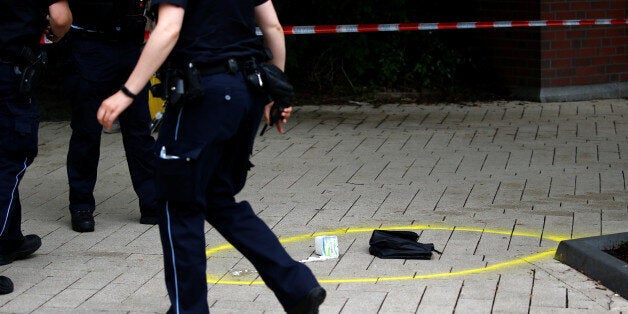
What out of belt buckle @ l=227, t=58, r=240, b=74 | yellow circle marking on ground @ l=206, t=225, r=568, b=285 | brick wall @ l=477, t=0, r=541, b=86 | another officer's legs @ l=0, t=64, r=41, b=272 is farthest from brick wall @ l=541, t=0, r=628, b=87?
belt buckle @ l=227, t=58, r=240, b=74

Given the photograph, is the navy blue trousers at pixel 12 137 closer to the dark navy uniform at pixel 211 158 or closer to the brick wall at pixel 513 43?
the dark navy uniform at pixel 211 158

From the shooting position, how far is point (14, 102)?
612cm

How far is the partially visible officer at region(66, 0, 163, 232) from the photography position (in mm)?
6918

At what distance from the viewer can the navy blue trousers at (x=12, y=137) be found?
19.9ft

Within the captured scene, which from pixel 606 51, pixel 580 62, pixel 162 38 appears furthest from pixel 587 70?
pixel 162 38

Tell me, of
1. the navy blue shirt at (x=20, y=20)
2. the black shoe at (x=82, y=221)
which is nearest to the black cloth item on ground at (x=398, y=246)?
the black shoe at (x=82, y=221)

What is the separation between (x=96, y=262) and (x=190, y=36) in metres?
2.18

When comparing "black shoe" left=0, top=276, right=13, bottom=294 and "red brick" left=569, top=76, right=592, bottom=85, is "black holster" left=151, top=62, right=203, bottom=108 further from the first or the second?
"red brick" left=569, top=76, right=592, bottom=85

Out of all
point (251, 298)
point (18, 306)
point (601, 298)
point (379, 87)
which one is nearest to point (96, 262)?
point (18, 306)

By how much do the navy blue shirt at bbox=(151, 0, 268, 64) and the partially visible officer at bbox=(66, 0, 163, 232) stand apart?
2295mm

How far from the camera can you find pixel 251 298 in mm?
5590

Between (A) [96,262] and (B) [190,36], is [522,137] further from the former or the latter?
(B) [190,36]

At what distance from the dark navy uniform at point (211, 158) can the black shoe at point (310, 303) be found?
2 centimetres

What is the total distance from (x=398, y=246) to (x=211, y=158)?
1.90m
